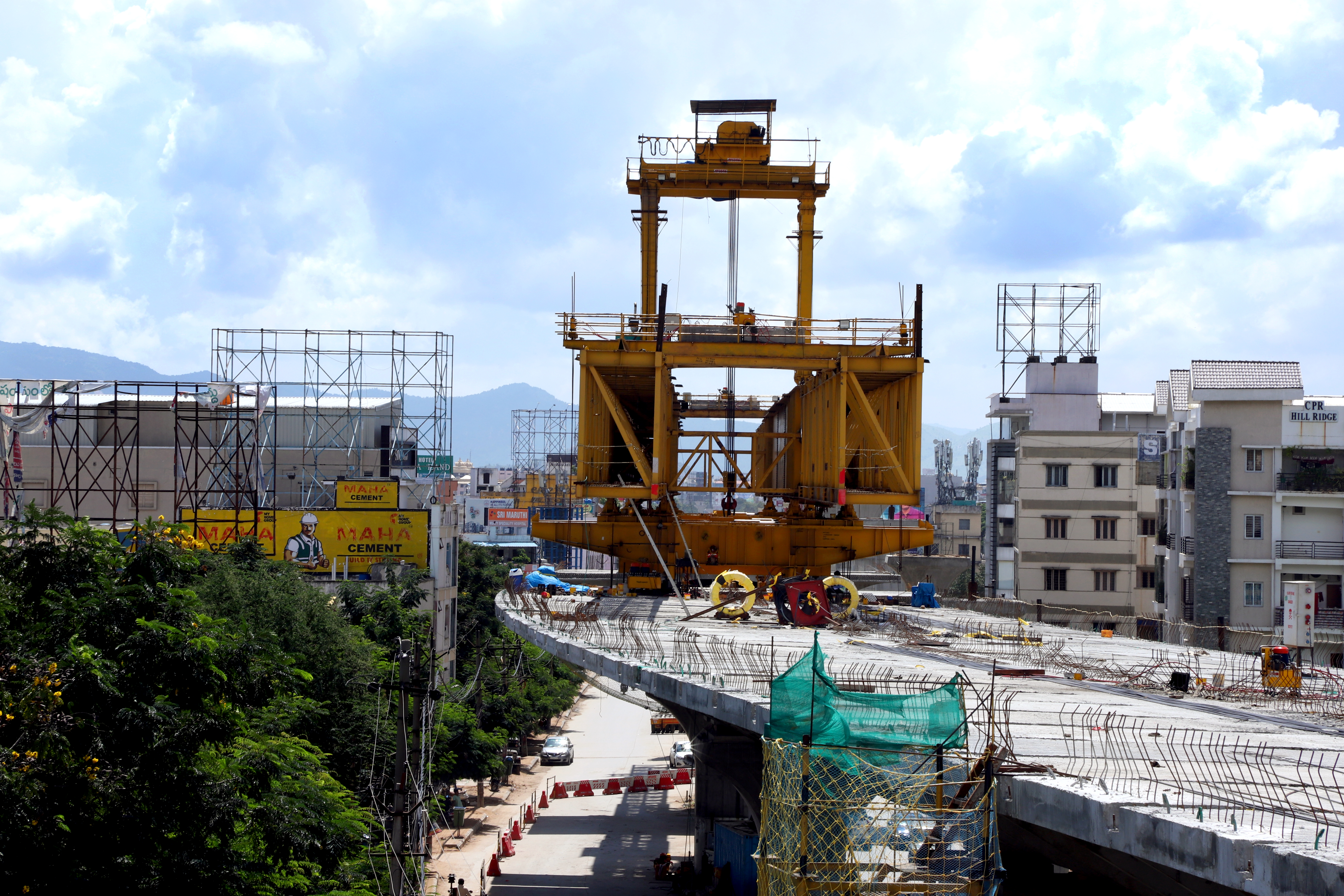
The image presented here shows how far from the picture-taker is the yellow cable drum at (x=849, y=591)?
96.1 ft

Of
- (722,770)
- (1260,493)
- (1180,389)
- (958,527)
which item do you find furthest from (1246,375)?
(958,527)

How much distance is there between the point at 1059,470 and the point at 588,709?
3726 centimetres

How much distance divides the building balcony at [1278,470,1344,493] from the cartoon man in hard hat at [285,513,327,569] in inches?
1535

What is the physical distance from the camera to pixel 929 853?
12438 mm

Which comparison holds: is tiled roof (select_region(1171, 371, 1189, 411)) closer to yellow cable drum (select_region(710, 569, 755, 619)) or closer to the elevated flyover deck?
the elevated flyover deck

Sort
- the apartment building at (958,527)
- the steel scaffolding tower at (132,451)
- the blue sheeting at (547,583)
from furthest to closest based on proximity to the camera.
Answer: the apartment building at (958,527)
the steel scaffolding tower at (132,451)
the blue sheeting at (547,583)

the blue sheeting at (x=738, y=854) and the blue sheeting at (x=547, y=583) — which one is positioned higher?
the blue sheeting at (x=547, y=583)

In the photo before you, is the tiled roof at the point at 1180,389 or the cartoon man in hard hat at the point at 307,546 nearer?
the cartoon man in hard hat at the point at 307,546

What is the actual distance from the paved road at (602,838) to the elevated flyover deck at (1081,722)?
26.6 feet

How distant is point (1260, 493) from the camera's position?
156ft

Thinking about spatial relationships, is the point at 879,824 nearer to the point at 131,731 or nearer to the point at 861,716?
the point at 861,716

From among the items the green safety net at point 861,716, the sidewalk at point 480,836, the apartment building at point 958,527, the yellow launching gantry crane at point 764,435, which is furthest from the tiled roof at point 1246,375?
A: the apartment building at point 958,527

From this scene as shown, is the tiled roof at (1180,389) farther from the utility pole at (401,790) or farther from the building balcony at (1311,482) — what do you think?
the utility pole at (401,790)

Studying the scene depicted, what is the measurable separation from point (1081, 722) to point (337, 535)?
42740 millimetres
